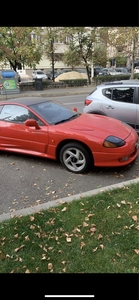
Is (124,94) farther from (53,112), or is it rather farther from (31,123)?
(31,123)

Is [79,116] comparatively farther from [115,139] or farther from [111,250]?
[111,250]

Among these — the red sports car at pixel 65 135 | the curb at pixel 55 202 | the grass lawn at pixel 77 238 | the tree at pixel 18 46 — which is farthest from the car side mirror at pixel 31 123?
the tree at pixel 18 46

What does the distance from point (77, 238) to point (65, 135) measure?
80.5 inches

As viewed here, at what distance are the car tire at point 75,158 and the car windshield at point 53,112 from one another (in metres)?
0.65

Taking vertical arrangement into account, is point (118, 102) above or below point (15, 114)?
above

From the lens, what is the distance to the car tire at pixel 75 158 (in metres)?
4.10

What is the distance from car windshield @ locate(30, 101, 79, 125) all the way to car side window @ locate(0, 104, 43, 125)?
16 centimetres

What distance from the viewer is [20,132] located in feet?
15.4

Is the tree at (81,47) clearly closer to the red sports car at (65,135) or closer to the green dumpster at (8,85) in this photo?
the green dumpster at (8,85)

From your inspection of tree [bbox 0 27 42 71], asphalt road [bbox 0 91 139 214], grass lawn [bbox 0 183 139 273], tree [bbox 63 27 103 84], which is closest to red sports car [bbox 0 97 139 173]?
asphalt road [bbox 0 91 139 214]

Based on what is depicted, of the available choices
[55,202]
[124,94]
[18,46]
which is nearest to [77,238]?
[55,202]

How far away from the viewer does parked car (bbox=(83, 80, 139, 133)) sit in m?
5.79

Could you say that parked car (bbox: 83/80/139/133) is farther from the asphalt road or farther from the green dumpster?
the green dumpster

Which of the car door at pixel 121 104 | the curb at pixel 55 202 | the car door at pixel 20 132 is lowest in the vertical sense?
the curb at pixel 55 202
